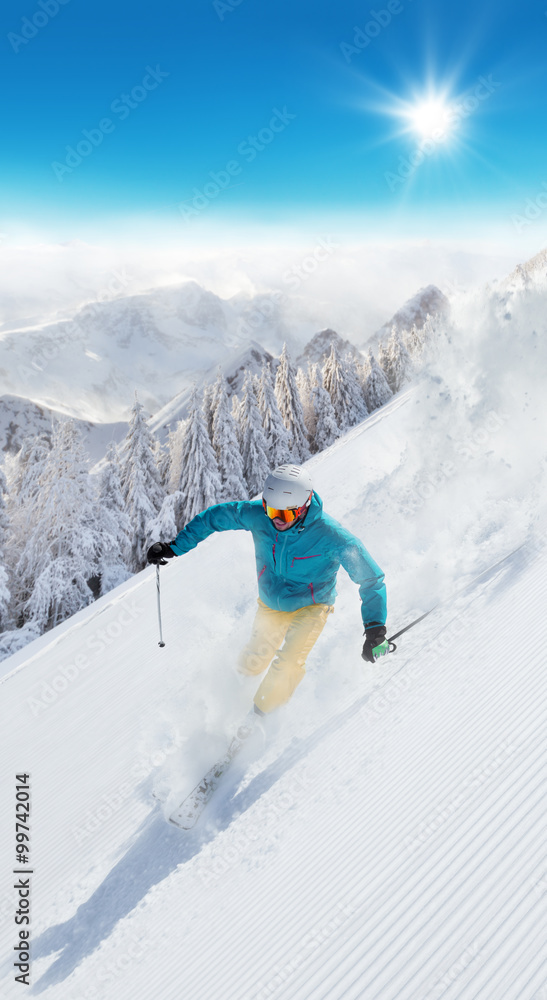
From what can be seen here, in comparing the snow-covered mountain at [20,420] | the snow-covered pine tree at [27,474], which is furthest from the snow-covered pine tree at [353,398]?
the snow-covered mountain at [20,420]

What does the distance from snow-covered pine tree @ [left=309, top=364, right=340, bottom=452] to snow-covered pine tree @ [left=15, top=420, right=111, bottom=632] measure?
67.1 ft

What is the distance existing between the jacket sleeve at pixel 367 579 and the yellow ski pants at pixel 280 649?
475 mm

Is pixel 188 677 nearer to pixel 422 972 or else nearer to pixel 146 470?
pixel 422 972

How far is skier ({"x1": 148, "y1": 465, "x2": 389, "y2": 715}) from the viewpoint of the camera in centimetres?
432

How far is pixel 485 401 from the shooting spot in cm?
1149

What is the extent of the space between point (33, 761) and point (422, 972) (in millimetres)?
5336

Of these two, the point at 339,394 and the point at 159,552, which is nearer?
the point at 159,552

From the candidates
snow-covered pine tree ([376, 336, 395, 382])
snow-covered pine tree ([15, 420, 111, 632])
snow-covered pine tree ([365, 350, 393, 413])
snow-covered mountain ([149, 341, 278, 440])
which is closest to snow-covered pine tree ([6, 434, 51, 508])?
snow-covered pine tree ([15, 420, 111, 632])

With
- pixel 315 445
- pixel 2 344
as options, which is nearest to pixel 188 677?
pixel 315 445

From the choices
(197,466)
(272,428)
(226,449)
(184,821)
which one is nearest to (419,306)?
(272,428)

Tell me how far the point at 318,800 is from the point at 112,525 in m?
20.4

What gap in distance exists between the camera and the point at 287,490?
13.8 feet

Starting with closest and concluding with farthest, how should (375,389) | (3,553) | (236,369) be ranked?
(3,553), (375,389), (236,369)

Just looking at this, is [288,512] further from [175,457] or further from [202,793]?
[175,457]
